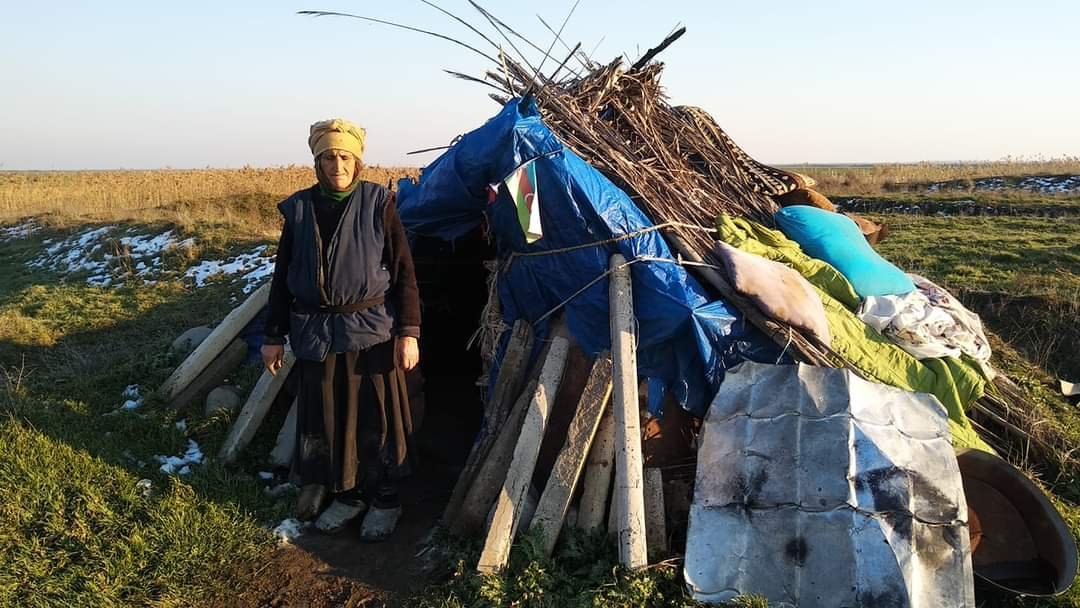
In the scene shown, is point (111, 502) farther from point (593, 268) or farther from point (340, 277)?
point (593, 268)

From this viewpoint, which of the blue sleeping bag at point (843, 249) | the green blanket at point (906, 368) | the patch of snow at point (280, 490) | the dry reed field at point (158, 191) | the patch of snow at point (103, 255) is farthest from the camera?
the dry reed field at point (158, 191)

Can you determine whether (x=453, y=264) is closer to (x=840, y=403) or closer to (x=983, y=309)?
(x=840, y=403)

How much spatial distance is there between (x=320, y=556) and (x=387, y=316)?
1188 mm

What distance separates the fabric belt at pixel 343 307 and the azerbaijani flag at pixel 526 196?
79 cm

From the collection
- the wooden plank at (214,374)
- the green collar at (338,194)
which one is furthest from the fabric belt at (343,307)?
the wooden plank at (214,374)

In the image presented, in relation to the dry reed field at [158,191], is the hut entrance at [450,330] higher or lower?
lower

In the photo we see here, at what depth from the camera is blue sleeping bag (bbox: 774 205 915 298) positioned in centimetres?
383

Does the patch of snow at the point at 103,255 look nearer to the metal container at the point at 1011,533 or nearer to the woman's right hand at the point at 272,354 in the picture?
the woman's right hand at the point at 272,354

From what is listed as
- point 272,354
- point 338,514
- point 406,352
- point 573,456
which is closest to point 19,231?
point 272,354

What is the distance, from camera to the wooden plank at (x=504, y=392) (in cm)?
360

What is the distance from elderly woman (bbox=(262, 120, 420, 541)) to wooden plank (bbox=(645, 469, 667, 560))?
1.25 m

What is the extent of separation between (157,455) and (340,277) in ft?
5.94

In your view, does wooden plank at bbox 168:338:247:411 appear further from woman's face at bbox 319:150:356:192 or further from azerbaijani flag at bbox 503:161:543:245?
azerbaijani flag at bbox 503:161:543:245

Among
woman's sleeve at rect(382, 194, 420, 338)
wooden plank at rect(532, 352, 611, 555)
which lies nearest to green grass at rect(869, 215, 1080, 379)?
wooden plank at rect(532, 352, 611, 555)
